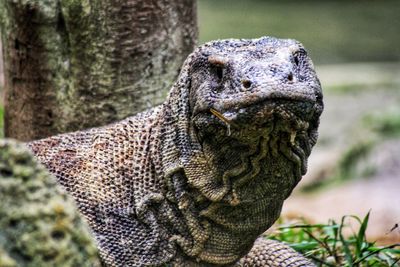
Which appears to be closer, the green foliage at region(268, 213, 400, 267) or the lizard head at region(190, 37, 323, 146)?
the lizard head at region(190, 37, 323, 146)

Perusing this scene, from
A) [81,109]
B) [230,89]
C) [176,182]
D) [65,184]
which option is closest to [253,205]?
[176,182]

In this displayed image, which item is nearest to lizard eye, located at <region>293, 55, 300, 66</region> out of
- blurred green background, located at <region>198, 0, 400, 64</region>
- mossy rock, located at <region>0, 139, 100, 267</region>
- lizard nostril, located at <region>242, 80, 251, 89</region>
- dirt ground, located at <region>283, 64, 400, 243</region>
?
lizard nostril, located at <region>242, 80, 251, 89</region>

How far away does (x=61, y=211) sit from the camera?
7.83ft

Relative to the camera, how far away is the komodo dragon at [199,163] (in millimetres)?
3744

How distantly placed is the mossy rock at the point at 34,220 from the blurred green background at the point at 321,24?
16075 mm

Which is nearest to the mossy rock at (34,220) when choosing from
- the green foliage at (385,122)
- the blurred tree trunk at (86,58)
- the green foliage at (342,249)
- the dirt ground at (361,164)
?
the green foliage at (342,249)

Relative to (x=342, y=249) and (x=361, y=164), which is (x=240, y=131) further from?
(x=361, y=164)

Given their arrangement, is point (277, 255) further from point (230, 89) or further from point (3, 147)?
point (3, 147)

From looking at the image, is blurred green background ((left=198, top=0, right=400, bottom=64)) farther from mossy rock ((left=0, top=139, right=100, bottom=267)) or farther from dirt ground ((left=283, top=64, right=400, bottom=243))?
A: mossy rock ((left=0, top=139, right=100, bottom=267))

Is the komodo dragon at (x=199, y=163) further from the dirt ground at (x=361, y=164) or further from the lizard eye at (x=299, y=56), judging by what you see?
the dirt ground at (x=361, y=164)

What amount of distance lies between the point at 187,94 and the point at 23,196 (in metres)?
1.81

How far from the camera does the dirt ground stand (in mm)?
8984

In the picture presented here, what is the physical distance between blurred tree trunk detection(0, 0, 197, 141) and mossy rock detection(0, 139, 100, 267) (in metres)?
2.91

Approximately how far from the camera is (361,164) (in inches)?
400
